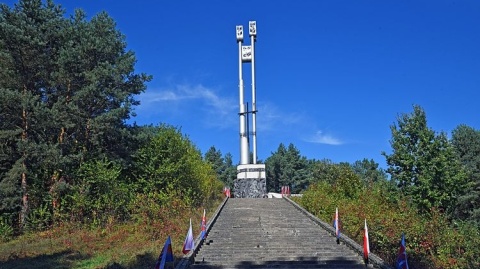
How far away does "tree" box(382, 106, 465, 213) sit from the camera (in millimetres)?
27438

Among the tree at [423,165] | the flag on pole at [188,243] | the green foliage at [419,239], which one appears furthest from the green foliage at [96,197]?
the tree at [423,165]

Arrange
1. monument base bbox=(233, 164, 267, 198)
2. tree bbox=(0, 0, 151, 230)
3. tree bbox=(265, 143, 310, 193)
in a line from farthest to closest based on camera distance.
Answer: tree bbox=(265, 143, 310, 193) → monument base bbox=(233, 164, 267, 198) → tree bbox=(0, 0, 151, 230)

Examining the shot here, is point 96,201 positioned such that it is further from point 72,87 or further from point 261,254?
point 261,254

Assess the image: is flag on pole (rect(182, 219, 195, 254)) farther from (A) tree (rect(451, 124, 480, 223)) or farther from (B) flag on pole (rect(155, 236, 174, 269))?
(A) tree (rect(451, 124, 480, 223))

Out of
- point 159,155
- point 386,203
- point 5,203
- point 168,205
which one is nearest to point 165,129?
point 159,155

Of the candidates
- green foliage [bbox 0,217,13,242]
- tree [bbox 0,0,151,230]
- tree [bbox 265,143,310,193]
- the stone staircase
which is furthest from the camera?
tree [bbox 265,143,310,193]

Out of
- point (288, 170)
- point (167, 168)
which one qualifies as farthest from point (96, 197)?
point (288, 170)

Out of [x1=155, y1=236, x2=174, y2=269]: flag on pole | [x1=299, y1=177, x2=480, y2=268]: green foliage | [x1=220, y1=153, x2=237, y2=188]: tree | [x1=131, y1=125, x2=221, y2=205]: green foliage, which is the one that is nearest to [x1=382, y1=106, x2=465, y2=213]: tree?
[x1=299, y1=177, x2=480, y2=268]: green foliage

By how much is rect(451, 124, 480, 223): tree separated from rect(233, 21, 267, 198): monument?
16076 mm

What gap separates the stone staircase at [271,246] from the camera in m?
12.4

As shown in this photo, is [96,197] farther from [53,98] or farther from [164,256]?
[164,256]

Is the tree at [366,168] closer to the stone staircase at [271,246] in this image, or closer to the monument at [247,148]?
the monument at [247,148]

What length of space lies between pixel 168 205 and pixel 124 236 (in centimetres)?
313

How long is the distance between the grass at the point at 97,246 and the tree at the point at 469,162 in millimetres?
24777
